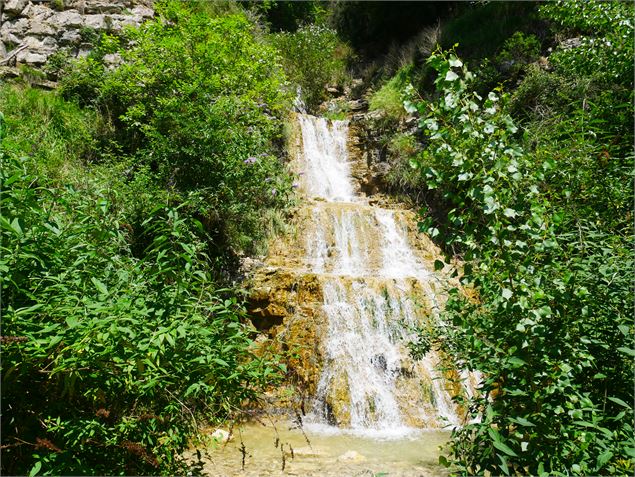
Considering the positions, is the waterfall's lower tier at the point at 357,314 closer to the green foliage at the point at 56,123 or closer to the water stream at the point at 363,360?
the water stream at the point at 363,360

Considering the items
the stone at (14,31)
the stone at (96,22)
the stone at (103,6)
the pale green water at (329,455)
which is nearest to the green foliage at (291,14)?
the stone at (103,6)

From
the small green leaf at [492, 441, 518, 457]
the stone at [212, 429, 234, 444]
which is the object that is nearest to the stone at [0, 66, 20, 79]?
the stone at [212, 429, 234, 444]

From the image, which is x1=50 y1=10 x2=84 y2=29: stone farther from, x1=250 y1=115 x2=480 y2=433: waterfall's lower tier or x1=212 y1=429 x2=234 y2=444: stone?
x1=212 y1=429 x2=234 y2=444: stone

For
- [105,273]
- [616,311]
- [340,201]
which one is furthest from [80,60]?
[616,311]

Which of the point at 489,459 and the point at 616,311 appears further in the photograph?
the point at 616,311

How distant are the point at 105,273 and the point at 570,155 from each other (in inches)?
117

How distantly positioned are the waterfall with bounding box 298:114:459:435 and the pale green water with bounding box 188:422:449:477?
0.49 m

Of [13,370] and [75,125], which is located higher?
[75,125]

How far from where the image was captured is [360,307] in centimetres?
768

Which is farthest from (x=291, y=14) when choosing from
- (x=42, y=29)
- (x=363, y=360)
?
(x=363, y=360)

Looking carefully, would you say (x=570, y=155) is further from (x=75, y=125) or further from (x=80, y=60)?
(x=80, y=60)

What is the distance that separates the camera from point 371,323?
24.8 feet

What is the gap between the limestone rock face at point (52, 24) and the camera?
32.1ft

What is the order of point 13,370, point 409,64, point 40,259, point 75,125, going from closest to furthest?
1. point 13,370
2. point 40,259
3. point 75,125
4. point 409,64
